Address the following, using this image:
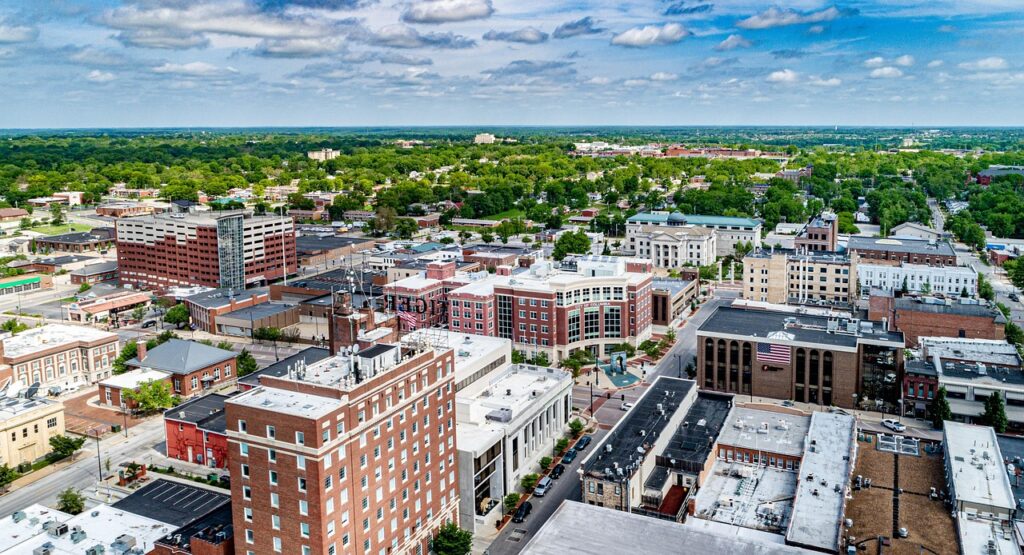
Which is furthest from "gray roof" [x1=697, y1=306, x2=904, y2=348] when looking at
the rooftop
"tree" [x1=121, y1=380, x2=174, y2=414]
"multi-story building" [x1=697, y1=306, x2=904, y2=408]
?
the rooftop

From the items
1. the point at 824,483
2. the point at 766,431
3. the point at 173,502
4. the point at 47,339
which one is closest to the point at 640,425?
the point at 766,431

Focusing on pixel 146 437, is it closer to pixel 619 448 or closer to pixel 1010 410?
pixel 619 448

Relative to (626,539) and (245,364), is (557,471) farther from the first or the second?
(245,364)

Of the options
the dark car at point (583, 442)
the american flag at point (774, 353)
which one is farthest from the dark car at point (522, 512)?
the american flag at point (774, 353)

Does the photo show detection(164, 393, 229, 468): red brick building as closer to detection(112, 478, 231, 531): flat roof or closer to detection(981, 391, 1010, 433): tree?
detection(112, 478, 231, 531): flat roof

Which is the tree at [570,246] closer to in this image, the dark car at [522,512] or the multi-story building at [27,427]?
the dark car at [522,512]

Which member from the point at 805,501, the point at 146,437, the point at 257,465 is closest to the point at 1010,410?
the point at 805,501

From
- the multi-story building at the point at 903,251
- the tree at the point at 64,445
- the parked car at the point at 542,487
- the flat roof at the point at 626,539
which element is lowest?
the parked car at the point at 542,487
